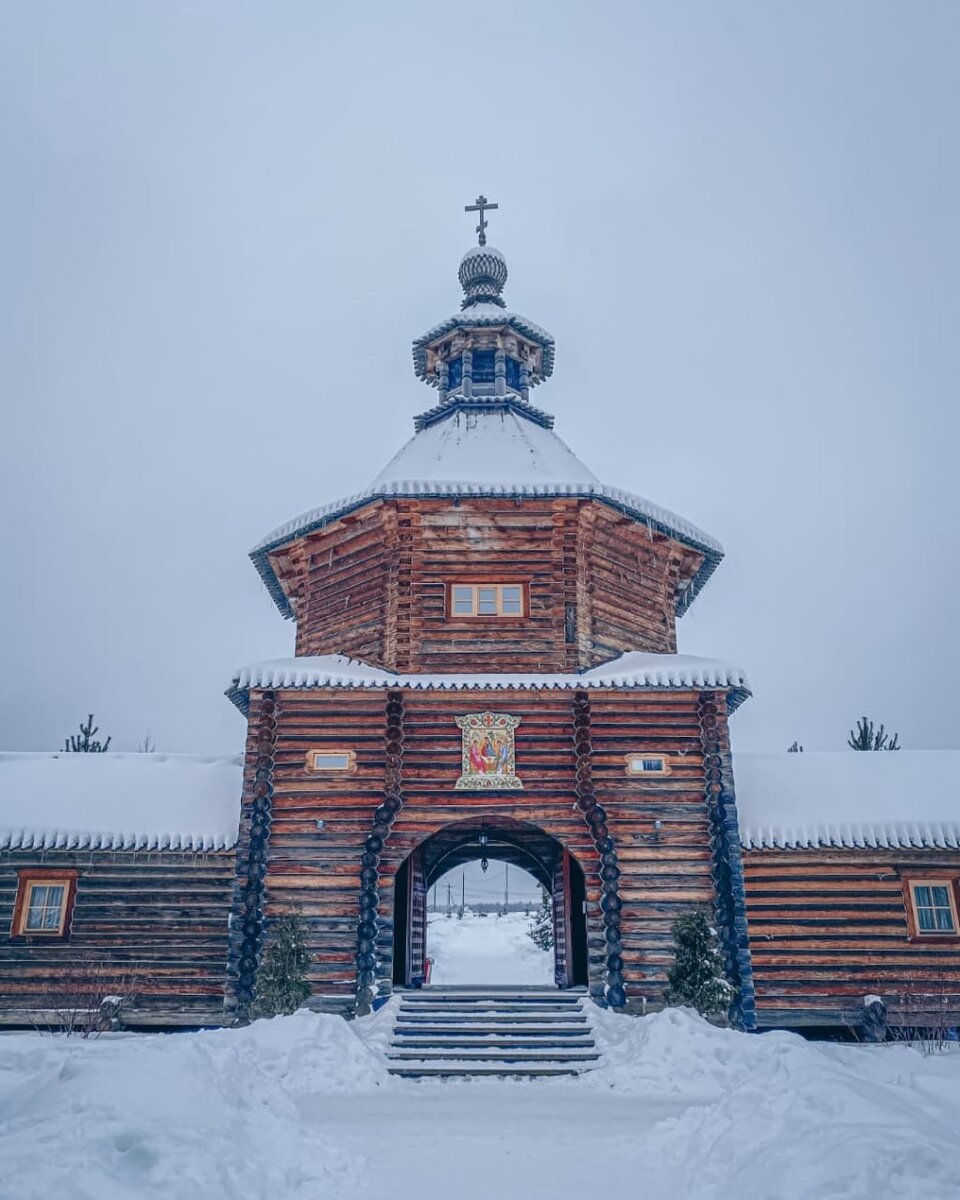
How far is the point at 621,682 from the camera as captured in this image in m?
14.4

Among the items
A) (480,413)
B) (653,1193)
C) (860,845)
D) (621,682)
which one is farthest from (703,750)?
(480,413)

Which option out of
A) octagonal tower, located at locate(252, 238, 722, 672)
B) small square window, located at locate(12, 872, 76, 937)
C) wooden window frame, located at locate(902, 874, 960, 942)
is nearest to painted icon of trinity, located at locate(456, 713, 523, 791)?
octagonal tower, located at locate(252, 238, 722, 672)

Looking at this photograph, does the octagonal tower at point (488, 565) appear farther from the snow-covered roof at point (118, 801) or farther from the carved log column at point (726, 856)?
the snow-covered roof at point (118, 801)

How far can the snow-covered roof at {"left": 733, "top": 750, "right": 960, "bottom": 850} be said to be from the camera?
15133 mm

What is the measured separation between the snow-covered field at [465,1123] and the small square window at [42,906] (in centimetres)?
575

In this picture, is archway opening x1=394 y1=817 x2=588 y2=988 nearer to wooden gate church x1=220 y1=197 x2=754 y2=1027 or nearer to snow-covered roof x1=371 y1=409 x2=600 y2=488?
wooden gate church x1=220 y1=197 x2=754 y2=1027

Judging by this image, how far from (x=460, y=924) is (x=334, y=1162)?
35.2 metres

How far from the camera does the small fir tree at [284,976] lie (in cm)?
1238

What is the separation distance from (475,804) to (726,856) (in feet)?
12.2

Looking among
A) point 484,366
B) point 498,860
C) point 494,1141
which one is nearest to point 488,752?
point 498,860

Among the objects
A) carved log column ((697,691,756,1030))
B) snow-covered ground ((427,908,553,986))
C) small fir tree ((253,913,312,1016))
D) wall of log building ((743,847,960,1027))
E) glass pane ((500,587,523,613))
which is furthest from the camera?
snow-covered ground ((427,908,553,986))

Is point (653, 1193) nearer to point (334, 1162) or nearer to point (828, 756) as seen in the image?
point (334, 1162)

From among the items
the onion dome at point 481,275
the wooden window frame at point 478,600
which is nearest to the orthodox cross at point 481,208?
the onion dome at point 481,275

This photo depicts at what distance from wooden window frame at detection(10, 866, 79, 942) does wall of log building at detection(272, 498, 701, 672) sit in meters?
5.41
